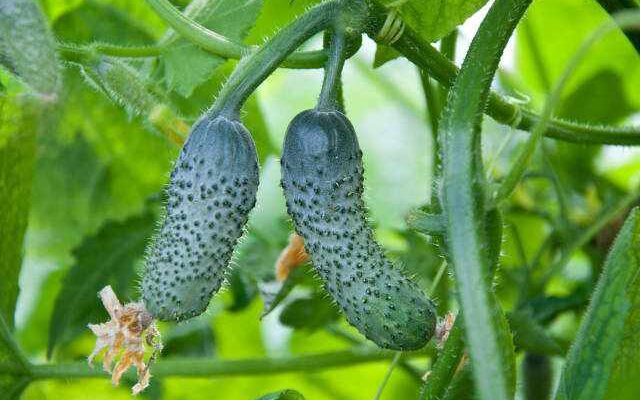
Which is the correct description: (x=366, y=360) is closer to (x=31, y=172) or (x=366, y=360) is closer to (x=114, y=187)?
(x=31, y=172)

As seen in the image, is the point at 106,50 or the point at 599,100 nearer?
the point at 106,50

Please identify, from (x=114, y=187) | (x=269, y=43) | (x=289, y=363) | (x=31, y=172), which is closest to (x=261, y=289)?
(x=289, y=363)

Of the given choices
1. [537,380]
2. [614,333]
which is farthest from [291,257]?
[537,380]

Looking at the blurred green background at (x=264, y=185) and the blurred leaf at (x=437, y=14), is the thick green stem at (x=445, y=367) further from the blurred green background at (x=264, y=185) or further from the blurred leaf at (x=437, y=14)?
the blurred green background at (x=264, y=185)

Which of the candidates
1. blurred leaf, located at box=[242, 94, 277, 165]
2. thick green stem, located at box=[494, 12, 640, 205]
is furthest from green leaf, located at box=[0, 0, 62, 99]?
blurred leaf, located at box=[242, 94, 277, 165]

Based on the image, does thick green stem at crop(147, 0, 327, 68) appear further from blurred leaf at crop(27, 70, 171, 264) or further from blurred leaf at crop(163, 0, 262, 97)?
blurred leaf at crop(27, 70, 171, 264)

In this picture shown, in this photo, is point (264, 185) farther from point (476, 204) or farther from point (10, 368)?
point (476, 204)
